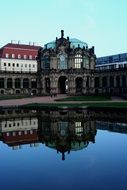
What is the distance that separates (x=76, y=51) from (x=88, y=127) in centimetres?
8117

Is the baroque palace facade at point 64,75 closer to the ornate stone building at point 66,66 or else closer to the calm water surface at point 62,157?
the ornate stone building at point 66,66

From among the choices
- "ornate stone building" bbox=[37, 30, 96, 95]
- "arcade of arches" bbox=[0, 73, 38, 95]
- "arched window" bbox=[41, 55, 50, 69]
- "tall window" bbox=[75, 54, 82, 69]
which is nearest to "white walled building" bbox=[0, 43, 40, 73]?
"arcade of arches" bbox=[0, 73, 38, 95]

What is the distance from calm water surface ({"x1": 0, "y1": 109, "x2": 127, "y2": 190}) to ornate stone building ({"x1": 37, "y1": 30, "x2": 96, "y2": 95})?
7768 centimetres

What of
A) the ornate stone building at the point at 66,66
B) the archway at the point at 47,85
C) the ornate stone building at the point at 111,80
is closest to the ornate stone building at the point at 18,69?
the archway at the point at 47,85

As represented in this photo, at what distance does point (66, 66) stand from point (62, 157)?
93.0m

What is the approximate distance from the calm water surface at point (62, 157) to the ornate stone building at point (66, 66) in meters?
77.7

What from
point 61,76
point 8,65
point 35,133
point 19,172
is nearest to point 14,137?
point 35,133

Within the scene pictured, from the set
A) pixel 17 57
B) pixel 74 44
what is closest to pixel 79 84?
pixel 74 44

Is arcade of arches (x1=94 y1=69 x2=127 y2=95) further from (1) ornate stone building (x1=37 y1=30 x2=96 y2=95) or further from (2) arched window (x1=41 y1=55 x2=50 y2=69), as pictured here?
(2) arched window (x1=41 y1=55 x2=50 y2=69)

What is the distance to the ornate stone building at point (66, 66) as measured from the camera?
110m

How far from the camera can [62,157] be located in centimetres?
1936

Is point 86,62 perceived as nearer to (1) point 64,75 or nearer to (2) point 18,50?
(1) point 64,75

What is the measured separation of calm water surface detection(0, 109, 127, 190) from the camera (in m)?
14.7

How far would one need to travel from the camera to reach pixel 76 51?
110 meters
